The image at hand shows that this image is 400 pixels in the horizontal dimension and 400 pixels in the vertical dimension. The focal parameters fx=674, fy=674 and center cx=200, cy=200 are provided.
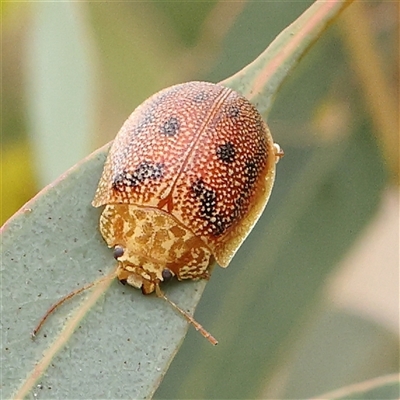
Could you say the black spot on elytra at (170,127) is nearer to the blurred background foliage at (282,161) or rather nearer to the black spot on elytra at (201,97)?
the black spot on elytra at (201,97)

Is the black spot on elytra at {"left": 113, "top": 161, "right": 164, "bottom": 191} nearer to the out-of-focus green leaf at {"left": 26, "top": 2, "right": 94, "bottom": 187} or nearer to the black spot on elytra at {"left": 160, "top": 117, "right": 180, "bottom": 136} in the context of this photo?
the black spot on elytra at {"left": 160, "top": 117, "right": 180, "bottom": 136}

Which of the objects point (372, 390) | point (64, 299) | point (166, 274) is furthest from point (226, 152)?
A: point (372, 390)

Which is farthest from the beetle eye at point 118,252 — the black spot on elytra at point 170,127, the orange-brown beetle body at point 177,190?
the black spot on elytra at point 170,127

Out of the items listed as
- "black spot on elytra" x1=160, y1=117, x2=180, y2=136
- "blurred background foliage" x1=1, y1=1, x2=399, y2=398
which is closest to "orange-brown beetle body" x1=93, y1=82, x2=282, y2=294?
"black spot on elytra" x1=160, y1=117, x2=180, y2=136

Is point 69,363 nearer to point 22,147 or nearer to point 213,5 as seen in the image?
point 22,147

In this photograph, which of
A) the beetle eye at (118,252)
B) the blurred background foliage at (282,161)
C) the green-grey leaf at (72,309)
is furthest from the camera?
the blurred background foliage at (282,161)

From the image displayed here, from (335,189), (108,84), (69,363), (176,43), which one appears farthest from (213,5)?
(69,363)

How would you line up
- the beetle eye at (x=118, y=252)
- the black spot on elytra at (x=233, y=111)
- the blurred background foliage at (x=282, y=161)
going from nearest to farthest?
the beetle eye at (x=118, y=252)
the black spot on elytra at (x=233, y=111)
the blurred background foliage at (x=282, y=161)

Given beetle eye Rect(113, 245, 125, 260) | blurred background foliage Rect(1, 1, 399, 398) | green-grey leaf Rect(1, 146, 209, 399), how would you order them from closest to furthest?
green-grey leaf Rect(1, 146, 209, 399), beetle eye Rect(113, 245, 125, 260), blurred background foliage Rect(1, 1, 399, 398)
